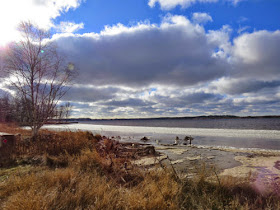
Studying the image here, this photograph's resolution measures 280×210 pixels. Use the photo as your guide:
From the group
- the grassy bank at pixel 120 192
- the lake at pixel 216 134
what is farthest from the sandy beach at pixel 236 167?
the lake at pixel 216 134

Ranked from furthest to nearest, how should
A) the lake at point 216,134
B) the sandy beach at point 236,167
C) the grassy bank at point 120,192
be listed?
the lake at point 216,134 → the sandy beach at point 236,167 → the grassy bank at point 120,192

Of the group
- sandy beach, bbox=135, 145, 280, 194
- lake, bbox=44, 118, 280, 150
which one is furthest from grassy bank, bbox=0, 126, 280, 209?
lake, bbox=44, 118, 280, 150

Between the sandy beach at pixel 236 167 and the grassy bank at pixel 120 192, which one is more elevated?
the grassy bank at pixel 120 192

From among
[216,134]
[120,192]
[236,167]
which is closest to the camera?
[120,192]

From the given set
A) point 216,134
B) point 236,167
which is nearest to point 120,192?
Result: point 236,167

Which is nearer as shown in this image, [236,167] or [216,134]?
[236,167]

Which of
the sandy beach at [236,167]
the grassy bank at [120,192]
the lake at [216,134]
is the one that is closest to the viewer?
the grassy bank at [120,192]

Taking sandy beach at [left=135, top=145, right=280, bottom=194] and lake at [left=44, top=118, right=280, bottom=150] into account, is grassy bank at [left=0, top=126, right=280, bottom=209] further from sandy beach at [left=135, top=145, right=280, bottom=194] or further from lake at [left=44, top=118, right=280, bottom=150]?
lake at [left=44, top=118, right=280, bottom=150]

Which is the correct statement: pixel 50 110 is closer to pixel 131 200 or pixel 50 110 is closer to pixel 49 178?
pixel 49 178

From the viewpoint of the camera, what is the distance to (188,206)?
3.37 m

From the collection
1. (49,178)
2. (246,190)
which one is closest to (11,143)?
(49,178)

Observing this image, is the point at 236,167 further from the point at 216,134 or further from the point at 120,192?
the point at 216,134

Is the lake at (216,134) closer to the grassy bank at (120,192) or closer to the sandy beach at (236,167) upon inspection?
the sandy beach at (236,167)

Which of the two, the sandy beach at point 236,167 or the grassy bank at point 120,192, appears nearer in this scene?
the grassy bank at point 120,192
